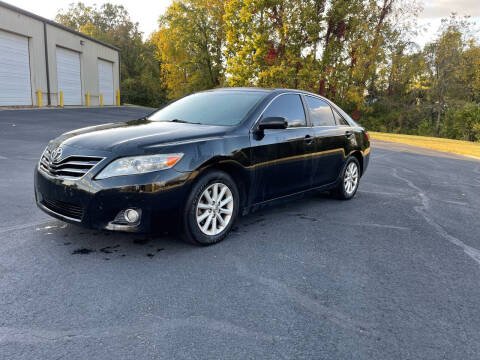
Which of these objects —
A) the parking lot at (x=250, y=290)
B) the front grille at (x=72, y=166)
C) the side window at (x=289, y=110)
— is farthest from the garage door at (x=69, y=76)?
the front grille at (x=72, y=166)

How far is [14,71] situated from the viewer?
2442 centimetres

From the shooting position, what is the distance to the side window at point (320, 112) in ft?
18.2

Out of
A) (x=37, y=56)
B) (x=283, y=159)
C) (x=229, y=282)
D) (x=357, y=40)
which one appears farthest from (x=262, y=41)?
(x=229, y=282)

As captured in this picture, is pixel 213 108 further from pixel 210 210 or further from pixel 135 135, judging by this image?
pixel 210 210

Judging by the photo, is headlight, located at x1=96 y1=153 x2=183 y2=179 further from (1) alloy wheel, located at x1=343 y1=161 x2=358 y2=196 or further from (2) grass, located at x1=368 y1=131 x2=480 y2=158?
(2) grass, located at x1=368 y1=131 x2=480 y2=158

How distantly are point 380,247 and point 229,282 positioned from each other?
6.18ft

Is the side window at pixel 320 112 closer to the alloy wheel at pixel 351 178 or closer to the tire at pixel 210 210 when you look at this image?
the alloy wheel at pixel 351 178

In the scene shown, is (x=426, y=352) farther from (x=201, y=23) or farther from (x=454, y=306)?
(x=201, y=23)

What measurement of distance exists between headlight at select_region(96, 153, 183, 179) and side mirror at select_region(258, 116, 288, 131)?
4.09ft

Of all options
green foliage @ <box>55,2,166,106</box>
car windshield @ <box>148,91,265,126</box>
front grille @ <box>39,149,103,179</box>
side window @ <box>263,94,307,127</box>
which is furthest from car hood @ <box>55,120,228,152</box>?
green foliage @ <box>55,2,166,106</box>

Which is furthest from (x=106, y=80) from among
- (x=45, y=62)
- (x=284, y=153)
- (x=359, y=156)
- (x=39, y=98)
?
(x=284, y=153)

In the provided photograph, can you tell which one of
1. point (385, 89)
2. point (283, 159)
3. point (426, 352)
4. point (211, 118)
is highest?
Answer: point (385, 89)

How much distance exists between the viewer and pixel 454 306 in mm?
3029

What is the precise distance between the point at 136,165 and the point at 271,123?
5.23 ft
